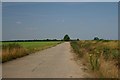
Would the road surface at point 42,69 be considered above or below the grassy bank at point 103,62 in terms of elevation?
below

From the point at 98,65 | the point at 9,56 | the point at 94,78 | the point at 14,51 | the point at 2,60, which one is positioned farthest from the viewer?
the point at 14,51

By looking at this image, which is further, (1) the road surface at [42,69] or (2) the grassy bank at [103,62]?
(1) the road surface at [42,69]

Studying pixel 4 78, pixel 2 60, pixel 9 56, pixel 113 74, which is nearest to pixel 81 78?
pixel 113 74

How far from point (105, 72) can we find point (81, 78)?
3.64ft

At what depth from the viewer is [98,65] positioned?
14.6 meters

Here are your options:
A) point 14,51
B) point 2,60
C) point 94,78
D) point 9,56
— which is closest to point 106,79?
point 94,78

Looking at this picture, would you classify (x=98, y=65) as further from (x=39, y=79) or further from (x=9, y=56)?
(x=9, y=56)

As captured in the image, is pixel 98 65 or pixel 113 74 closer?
pixel 113 74

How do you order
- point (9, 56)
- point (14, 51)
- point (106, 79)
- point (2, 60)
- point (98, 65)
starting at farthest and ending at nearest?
point (14, 51)
point (9, 56)
point (2, 60)
point (98, 65)
point (106, 79)

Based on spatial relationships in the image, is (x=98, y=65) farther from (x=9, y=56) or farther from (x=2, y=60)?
(x=9, y=56)

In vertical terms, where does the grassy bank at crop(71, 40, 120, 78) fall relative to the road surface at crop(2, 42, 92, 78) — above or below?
above

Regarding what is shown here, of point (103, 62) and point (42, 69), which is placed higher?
point (103, 62)

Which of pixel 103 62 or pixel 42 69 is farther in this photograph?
pixel 42 69

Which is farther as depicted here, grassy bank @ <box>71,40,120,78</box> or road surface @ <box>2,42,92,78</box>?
road surface @ <box>2,42,92,78</box>
